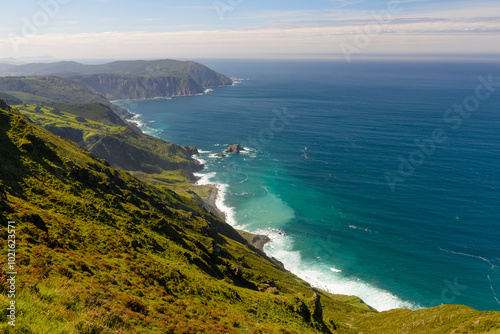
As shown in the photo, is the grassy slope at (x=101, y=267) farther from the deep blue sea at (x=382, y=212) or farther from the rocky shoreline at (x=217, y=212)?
the deep blue sea at (x=382, y=212)

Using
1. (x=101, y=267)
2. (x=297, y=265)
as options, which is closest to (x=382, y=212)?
(x=297, y=265)

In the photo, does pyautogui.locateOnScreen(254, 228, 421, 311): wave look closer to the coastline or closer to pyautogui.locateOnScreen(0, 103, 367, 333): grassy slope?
the coastline

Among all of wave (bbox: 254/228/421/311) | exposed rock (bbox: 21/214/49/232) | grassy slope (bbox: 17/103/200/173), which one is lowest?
wave (bbox: 254/228/421/311)

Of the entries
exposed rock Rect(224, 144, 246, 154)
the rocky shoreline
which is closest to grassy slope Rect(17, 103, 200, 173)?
exposed rock Rect(224, 144, 246, 154)

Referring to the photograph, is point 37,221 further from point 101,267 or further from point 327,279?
point 327,279

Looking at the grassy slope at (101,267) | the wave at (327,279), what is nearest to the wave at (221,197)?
the wave at (327,279)

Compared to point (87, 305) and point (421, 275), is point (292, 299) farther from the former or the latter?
point (421, 275)
